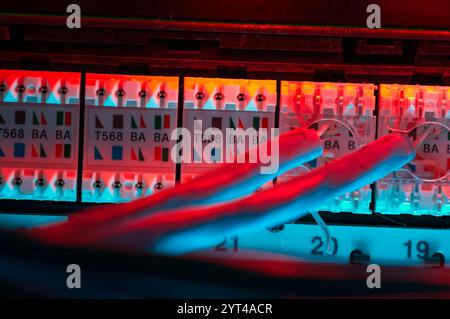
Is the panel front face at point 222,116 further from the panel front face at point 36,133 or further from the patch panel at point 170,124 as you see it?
the panel front face at point 36,133

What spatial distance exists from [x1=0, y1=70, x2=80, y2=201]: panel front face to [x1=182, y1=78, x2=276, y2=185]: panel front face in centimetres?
47

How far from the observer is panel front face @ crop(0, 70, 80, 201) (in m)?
2.25

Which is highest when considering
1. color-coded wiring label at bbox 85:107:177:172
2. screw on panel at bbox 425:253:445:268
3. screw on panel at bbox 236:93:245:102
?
screw on panel at bbox 236:93:245:102

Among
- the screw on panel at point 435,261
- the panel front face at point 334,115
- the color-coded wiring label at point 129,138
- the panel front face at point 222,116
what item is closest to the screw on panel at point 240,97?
the panel front face at point 222,116

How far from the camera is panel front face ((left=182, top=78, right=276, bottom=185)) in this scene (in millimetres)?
2234

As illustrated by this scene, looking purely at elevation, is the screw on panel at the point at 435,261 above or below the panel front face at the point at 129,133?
below

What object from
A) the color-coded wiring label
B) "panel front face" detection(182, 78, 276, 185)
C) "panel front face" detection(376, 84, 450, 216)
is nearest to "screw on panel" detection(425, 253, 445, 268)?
"panel front face" detection(376, 84, 450, 216)

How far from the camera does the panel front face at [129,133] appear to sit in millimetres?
2242

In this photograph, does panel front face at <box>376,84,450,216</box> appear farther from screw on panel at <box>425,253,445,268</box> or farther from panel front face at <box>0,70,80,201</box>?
panel front face at <box>0,70,80,201</box>

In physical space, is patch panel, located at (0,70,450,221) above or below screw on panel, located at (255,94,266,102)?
below

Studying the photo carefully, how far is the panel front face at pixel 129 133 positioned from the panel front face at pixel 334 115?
0.46 meters

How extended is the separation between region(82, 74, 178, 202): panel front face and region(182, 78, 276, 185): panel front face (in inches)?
3.0

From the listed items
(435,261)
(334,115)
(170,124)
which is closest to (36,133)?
(170,124)
